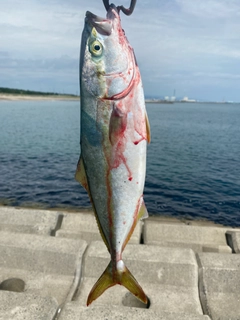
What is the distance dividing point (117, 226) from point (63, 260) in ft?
15.9

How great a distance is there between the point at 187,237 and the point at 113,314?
169 inches

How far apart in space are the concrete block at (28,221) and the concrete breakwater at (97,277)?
108 centimetres

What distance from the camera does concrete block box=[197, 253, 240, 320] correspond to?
259 inches

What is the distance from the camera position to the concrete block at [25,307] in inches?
222

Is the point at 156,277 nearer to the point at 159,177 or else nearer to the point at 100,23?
the point at 100,23

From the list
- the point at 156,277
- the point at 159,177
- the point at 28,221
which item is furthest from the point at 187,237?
the point at 159,177

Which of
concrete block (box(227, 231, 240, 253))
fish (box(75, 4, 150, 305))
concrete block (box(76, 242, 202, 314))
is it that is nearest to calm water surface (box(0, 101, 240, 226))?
concrete block (box(227, 231, 240, 253))

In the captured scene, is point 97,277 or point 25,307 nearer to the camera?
point 25,307

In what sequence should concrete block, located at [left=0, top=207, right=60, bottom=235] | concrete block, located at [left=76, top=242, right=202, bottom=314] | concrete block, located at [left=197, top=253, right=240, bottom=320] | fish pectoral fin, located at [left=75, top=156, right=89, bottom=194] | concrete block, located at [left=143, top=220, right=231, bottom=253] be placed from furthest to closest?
concrete block, located at [left=0, top=207, right=60, bottom=235], concrete block, located at [left=143, top=220, right=231, bottom=253], concrete block, located at [left=76, top=242, right=202, bottom=314], concrete block, located at [left=197, top=253, right=240, bottom=320], fish pectoral fin, located at [left=75, top=156, right=89, bottom=194]

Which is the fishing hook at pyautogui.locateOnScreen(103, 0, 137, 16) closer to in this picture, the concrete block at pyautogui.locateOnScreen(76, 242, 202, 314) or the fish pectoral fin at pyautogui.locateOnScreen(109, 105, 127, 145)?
the fish pectoral fin at pyautogui.locateOnScreen(109, 105, 127, 145)

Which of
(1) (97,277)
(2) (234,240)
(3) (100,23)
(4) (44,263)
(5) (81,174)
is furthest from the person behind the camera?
(2) (234,240)

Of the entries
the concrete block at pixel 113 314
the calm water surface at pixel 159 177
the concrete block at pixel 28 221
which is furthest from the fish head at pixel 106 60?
the calm water surface at pixel 159 177

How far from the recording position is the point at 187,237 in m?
9.48

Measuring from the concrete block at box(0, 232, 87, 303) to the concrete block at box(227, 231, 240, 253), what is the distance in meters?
4.25
